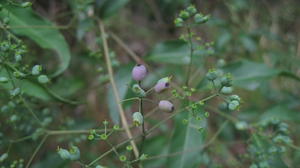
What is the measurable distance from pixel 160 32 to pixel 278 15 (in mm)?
1181

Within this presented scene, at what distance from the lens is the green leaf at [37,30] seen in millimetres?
1553

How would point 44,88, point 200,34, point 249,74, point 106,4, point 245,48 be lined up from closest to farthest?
point 44,88
point 249,74
point 106,4
point 245,48
point 200,34

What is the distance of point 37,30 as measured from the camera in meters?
1.64

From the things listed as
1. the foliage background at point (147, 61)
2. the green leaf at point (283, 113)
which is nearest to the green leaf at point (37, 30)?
the foliage background at point (147, 61)

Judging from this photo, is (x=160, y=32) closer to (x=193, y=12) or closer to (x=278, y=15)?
(x=278, y=15)

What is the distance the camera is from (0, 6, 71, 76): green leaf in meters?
1.55

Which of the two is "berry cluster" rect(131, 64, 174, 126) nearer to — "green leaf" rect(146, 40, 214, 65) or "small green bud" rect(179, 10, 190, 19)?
"small green bud" rect(179, 10, 190, 19)

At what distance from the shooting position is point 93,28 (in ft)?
6.64

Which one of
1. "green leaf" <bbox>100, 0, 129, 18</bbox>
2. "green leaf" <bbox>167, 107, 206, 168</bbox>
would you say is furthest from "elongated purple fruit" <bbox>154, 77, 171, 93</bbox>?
"green leaf" <bbox>100, 0, 129, 18</bbox>

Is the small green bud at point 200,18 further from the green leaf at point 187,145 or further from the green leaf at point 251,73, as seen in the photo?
the green leaf at point 251,73

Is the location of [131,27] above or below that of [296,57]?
above

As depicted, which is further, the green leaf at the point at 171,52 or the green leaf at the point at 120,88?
the green leaf at the point at 171,52

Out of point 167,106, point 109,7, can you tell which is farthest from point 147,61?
point 167,106

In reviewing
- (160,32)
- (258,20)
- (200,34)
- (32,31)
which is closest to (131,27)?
(160,32)
